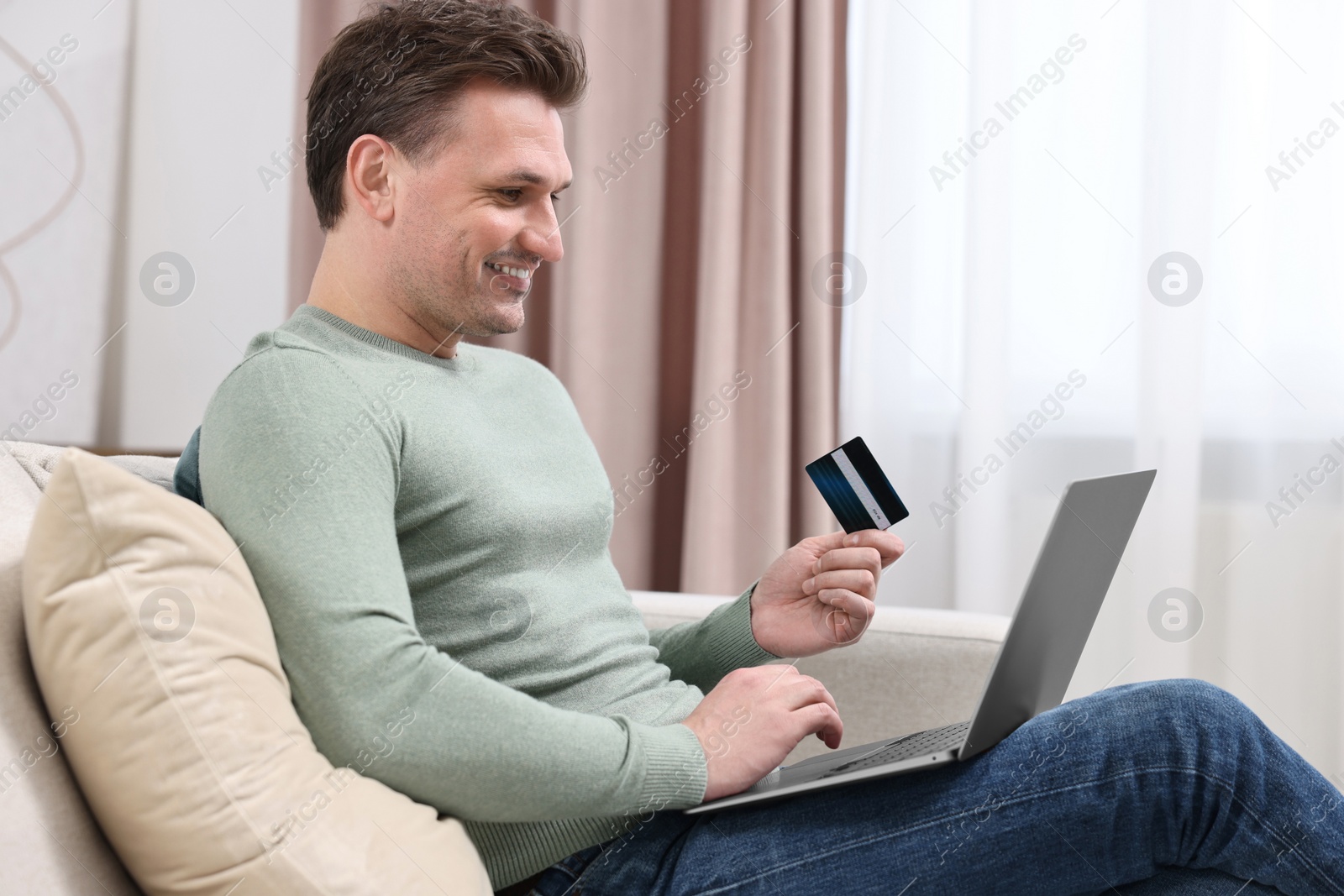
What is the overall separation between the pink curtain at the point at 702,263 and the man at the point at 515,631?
80cm

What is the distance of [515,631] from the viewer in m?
0.82

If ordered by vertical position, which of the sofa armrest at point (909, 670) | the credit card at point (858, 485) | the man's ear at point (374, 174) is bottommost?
the sofa armrest at point (909, 670)

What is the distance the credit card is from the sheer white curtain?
33.5 inches

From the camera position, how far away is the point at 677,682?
956 millimetres

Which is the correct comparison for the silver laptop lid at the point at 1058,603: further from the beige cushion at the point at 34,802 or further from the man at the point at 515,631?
the beige cushion at the point at 34,802

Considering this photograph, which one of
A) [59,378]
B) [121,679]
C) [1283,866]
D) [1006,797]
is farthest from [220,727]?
[59,378]

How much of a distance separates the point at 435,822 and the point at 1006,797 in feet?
1.37

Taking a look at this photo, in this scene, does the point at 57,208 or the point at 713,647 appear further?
the point at 57,208

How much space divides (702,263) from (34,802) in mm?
1409

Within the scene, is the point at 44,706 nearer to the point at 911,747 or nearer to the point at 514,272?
the point at 514,272

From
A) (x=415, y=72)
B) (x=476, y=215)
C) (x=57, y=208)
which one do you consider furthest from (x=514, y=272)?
(x=57, y=208)

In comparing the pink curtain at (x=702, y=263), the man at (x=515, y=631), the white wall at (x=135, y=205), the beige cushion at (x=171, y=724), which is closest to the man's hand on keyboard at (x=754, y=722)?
the man at (x=515, y=631)

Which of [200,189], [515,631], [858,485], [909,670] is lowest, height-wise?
[909,670]

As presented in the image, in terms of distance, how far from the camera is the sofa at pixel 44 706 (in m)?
0.54
